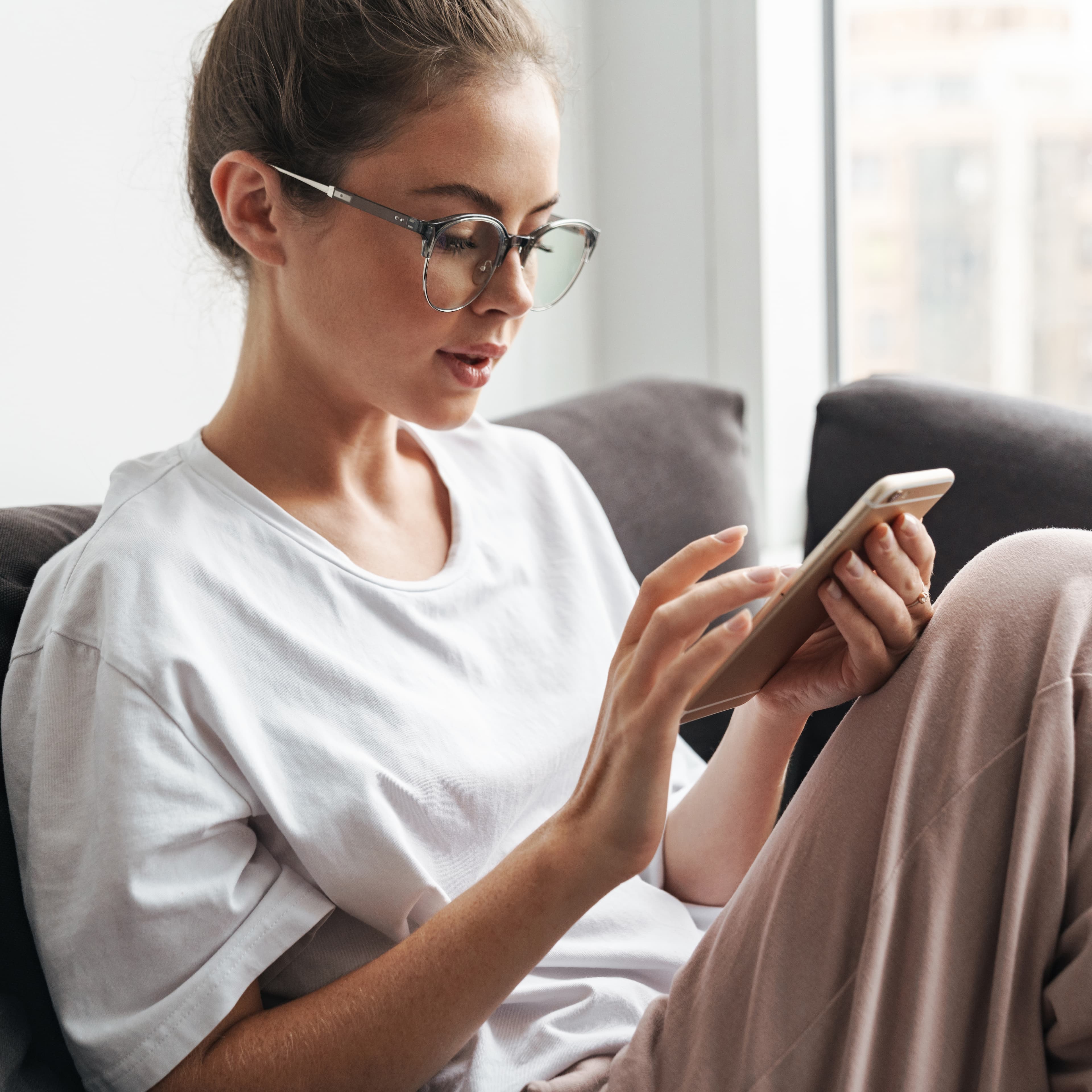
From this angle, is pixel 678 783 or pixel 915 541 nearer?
pixel 915 541

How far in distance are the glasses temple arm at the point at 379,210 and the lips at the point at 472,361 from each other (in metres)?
0.11

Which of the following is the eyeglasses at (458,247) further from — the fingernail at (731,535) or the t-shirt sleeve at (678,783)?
the t-shirt sleeve at (678,783)

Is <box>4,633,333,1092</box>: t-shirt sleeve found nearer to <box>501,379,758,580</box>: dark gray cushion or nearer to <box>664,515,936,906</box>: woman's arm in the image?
<box>664,515,936,906</box>: woman's arm

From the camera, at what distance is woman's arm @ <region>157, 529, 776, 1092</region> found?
29.2 inches

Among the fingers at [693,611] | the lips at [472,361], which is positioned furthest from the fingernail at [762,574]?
the lips at [472,361]

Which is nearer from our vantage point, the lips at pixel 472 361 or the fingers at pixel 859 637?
the fingers at pixel 859 637

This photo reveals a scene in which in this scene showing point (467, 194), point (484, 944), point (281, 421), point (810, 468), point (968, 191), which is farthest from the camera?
point (968, 191)

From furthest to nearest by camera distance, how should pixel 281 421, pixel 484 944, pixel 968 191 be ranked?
pixel 968 191
pixel 281 421
pixel 484 944

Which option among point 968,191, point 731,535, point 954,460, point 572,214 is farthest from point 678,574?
point 968,191

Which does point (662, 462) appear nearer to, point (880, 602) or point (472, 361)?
point (472, 361)

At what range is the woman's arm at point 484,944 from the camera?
2.44 ft

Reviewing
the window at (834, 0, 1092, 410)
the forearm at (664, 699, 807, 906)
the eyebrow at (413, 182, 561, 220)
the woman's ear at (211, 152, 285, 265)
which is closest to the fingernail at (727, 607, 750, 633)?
the forearm at (664, 699, 807, 906)

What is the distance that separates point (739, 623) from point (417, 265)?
0.41m

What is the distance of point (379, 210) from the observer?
34.4 inches
